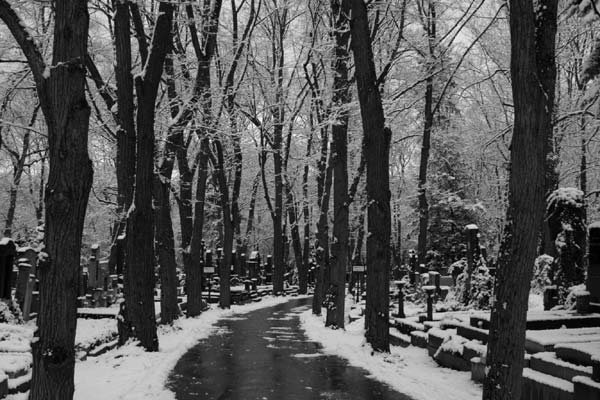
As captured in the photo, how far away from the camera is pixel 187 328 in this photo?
16.0m

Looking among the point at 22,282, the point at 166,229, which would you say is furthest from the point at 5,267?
the point at 166,229

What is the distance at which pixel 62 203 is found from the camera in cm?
527

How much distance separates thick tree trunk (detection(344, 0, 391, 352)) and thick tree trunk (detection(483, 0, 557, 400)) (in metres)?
5.66

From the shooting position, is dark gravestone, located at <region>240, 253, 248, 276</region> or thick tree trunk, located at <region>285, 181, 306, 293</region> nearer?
thick tree trunk, located at <region>285, 181, 306, 293</region>

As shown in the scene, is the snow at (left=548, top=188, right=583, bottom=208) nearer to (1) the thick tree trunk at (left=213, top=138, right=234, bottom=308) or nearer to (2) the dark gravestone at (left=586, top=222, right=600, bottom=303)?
(2) the dark gravestone at (left=586, top=222, right=600, bottom=303)

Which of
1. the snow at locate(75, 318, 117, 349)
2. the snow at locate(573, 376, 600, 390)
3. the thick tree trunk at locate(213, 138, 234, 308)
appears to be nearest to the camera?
the snow at locate(573, 376, 600, 390)

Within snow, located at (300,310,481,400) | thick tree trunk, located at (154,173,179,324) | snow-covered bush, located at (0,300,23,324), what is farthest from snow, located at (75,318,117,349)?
snow, located at (300,310,481,400)

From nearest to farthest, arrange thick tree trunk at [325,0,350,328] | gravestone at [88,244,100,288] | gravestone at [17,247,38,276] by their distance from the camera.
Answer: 1. gravestone at [17,247,38,276]
2. thick tree trunk at [325,0,350,328]
3. gravestone at [88,244,100,288]

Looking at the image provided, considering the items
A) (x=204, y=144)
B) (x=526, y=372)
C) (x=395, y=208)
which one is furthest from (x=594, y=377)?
(x=395, y=208)

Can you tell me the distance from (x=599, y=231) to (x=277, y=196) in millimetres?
22859

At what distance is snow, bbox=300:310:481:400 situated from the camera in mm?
8023

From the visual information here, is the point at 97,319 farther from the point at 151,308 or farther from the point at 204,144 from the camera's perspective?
the point at 204,144

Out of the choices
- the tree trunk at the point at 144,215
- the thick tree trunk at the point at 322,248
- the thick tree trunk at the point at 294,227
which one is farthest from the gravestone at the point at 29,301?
the thick tree trunk at the point at 294,227

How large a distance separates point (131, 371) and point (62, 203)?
470 cm
